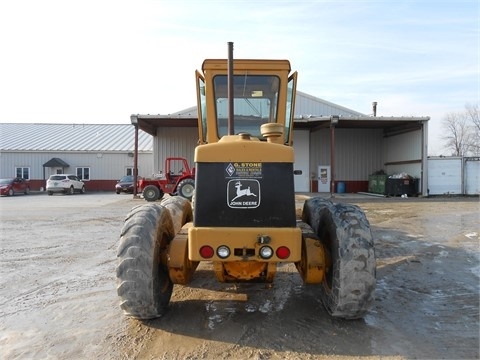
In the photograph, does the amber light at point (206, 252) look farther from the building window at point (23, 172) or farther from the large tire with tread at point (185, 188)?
the building window at point (23, 172)

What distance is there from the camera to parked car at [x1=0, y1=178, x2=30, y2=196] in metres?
28.6

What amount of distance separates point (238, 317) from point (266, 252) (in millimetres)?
1112

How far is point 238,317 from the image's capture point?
452 cm

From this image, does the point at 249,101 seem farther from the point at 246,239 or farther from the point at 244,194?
the point at 246,239

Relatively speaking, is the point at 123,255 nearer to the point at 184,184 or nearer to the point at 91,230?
the point at 91,230

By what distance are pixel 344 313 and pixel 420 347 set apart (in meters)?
0.77

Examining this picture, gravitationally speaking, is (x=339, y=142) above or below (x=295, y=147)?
above

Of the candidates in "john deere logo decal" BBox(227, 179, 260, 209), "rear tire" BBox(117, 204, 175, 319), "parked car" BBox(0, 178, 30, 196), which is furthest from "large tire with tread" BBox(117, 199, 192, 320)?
"parked car" BBox(0, 178, 30, 196)

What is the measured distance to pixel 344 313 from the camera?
4.17 m

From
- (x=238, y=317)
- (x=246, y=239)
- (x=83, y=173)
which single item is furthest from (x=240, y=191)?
(x=83, y=173)

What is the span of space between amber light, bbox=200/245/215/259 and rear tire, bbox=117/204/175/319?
60 cm

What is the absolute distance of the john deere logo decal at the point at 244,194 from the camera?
4000mm

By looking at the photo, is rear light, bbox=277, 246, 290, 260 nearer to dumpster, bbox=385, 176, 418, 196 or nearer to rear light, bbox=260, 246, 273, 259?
rear light, bbox=260, 246, 273, 259

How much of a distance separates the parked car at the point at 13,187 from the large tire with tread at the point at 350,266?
99.4 feet
